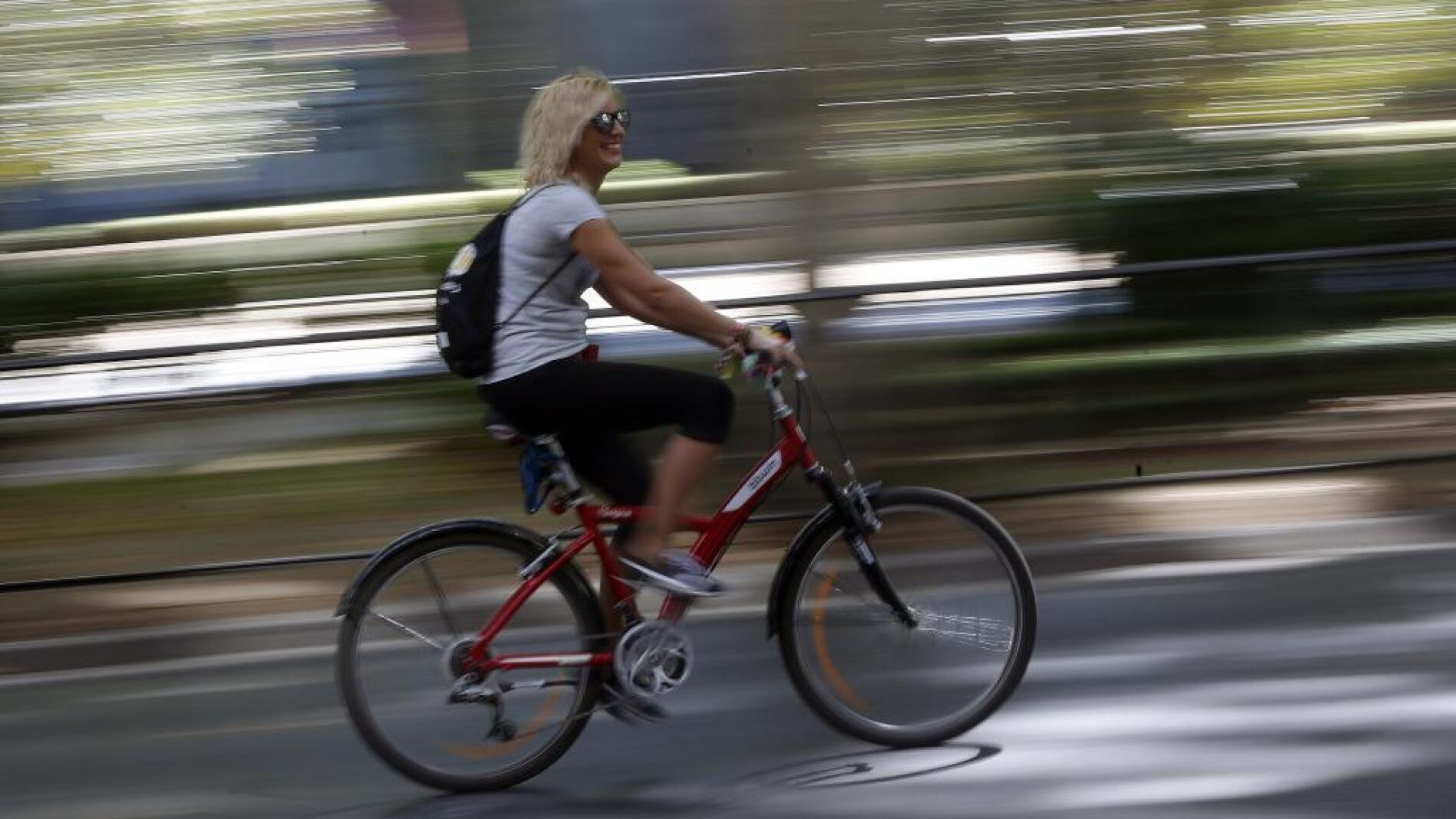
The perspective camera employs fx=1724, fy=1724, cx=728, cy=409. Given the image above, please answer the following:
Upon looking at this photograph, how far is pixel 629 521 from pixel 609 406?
12.6 inches

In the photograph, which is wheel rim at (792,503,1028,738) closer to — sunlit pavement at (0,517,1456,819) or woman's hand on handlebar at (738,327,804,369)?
sunlit pavement at (0,517,1456,819)

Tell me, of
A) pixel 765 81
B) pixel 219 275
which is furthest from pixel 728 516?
pixel 219 275

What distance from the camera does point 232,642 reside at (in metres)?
6.26

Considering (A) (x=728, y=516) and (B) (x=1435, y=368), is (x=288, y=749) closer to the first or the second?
(A) (x=728, y=516)

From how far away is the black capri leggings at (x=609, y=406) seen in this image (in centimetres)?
420

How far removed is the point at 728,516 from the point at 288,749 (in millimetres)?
1537

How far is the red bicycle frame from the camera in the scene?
171 inches

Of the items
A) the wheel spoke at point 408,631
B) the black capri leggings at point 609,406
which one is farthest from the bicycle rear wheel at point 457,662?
the black capri leggings at point 609,406

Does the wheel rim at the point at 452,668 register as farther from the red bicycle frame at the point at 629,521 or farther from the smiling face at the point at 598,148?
the smiling face at the point at 598,148

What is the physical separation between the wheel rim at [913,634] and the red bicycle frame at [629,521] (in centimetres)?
25

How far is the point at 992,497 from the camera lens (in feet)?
22.8

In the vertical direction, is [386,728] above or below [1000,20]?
below

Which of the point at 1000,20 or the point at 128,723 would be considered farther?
the point at 1000,20

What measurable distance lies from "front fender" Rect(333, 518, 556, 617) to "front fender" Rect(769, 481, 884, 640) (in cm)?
61
